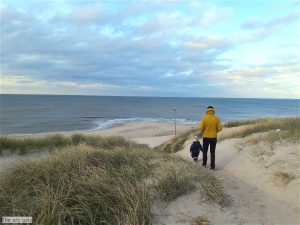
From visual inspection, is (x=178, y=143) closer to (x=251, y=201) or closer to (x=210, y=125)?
(x=210, y=125)

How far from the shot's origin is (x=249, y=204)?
20.3 ft

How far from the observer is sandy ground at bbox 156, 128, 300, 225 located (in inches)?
214

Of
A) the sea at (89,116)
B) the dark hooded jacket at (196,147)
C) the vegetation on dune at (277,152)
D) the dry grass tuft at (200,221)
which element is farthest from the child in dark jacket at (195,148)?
the sea at (89,116)

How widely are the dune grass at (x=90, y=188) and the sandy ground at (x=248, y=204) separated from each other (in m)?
0.32

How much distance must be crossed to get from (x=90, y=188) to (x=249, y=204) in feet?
10.3

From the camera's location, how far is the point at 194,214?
5.48 meters

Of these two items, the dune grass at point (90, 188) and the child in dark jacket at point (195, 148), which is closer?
the dune grass at point (90, 188)

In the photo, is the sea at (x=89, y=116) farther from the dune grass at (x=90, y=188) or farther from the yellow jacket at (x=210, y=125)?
the dune grass at (x=90, y=188)

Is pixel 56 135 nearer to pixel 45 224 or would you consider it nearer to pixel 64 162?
pixel 64 162

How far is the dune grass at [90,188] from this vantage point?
15.8 feet

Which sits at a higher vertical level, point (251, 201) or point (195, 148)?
point (195, 148)

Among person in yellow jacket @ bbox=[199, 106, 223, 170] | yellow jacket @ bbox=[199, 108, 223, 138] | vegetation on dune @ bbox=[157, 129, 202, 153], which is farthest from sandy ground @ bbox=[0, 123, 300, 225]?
vegetation on dune @ bbox=[157, 129, 202, 153]

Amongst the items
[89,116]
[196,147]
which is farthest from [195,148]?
[89,116]

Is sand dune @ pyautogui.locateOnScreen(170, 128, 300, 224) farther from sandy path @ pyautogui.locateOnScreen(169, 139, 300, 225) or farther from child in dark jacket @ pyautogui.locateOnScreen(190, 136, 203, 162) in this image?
child in dark jacket @ pyautogui.locateOnScreen(190, 136, 203, 162)
